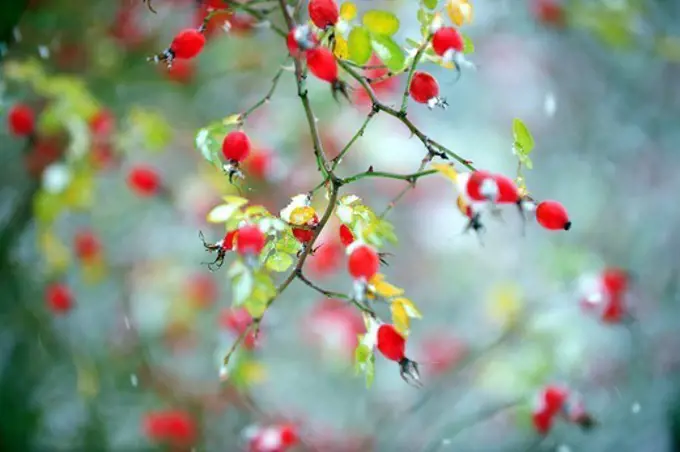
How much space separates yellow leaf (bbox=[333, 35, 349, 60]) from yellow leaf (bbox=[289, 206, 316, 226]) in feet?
0.66

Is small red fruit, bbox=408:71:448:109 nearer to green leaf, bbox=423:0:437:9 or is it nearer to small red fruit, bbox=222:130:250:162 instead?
green leaf, bbox=423:0:437:9

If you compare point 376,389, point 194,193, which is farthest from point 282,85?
point 376,389

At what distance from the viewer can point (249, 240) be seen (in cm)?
72

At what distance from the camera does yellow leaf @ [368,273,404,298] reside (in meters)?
0.74

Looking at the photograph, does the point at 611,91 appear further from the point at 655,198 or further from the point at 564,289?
the point at 564,289

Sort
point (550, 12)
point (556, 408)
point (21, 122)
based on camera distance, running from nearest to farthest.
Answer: point (556, 408) → point (21, 122) → point (550, 12)

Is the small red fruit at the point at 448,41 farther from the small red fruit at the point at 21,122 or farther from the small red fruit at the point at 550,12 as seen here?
the small red fruit at the point at 550,12

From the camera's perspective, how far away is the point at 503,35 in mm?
3518

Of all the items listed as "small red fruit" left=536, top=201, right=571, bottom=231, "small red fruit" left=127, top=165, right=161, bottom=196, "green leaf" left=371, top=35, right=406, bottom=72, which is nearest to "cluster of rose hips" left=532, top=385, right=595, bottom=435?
"small red fruit" left=536, top=201, right=571, bottom=231

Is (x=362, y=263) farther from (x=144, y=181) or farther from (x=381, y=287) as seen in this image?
(x=144, y=181)

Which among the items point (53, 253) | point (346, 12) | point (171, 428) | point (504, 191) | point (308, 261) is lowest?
point (171, 428)

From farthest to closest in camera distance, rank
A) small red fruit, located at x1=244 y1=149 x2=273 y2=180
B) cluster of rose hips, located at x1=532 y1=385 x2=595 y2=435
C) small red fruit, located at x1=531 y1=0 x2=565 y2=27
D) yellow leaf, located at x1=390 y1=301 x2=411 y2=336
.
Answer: small red fruit, located at x1=531 y1=0 x2=565 y2=27 → small red fruit, located at x1=244 y1=149 x2=273 y2=180 → cluster of rose hips, located at x1=532 y1=385 x2=595 y2=435 → yellow leaf, located at x1=390 y1=301 x2=411 y2=336

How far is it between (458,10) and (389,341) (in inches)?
16.9

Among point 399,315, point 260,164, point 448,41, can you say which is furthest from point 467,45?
point 260,164
